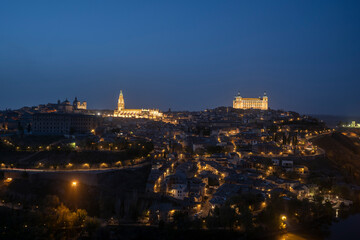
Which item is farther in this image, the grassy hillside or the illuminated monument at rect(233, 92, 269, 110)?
the illuminated monument at rect(233, 92, 269, 110)

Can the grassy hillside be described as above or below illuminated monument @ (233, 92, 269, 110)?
below

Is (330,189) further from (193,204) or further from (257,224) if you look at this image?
(193,204)

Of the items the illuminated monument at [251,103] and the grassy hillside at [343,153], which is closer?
the grassy hillside at [343,153]

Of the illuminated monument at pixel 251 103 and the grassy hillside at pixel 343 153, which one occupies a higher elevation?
the illuminated monument at pixel 251 103

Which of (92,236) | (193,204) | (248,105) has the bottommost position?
(92,236)

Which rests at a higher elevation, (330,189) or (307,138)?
(307,138)

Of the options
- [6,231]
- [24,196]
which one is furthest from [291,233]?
[24,196]

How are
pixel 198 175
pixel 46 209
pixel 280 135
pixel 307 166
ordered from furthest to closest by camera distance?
pixel 280 135 < pixel 307 166 < pixel 198 175 < pixel 46 209

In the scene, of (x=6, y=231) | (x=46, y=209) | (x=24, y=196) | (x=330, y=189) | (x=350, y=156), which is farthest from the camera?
(x=350, y=156)

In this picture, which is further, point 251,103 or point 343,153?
point 251,103

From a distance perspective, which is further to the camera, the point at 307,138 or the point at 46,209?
the point at 307,138

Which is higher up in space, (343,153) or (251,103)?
(251,103)
